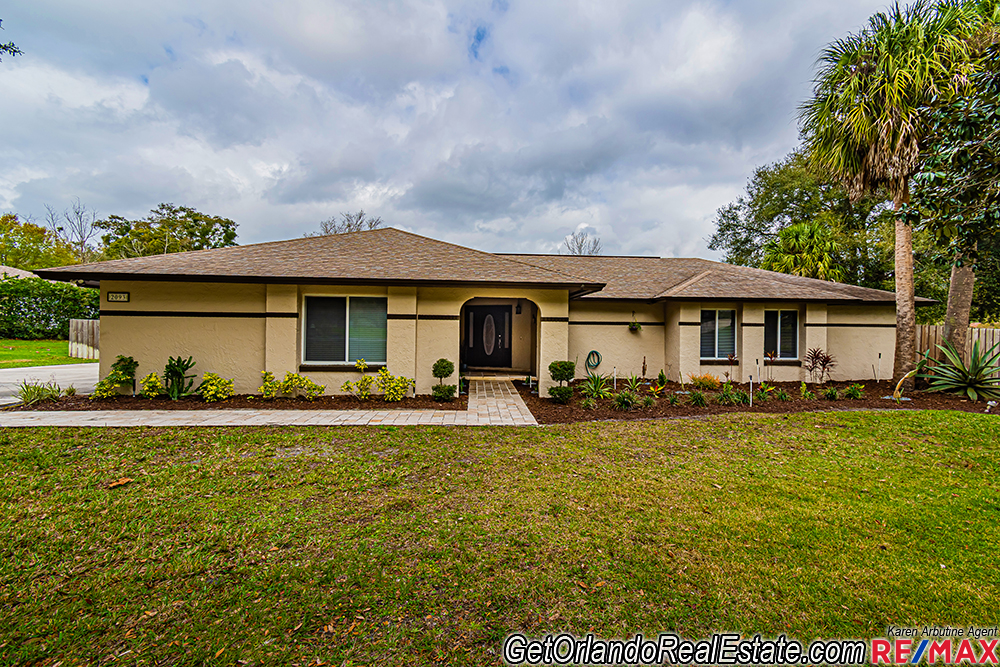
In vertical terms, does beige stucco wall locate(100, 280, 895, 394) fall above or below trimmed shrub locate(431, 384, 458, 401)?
above

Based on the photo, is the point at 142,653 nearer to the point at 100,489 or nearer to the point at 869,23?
the point at 100,489

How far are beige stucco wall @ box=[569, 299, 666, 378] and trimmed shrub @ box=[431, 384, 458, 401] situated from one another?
4331 millimetres

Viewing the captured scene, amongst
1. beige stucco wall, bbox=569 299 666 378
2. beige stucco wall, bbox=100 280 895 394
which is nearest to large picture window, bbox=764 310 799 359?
beige stucco wall, bbox=569 299 666 378

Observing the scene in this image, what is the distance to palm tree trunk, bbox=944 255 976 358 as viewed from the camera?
9469mm

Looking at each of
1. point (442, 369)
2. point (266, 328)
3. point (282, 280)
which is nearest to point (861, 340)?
point (442, 369)

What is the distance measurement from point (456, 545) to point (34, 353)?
20861 millimetres

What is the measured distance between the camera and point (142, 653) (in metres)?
1.86

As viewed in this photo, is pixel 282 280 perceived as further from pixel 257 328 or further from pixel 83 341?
pixel 83 341

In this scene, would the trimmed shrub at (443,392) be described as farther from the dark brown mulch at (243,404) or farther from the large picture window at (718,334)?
the large picture window at (718,334)

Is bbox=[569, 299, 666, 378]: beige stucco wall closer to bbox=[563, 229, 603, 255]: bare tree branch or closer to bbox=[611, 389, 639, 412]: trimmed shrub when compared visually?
bbox=[611, 389, 639, 412]: trimmed shrub

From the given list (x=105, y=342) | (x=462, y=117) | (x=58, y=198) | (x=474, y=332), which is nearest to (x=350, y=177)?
(x=462, y=117)

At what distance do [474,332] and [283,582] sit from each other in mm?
11494

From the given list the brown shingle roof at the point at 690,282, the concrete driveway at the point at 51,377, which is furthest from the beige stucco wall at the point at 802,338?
the concrete driveway at the point at 51,377

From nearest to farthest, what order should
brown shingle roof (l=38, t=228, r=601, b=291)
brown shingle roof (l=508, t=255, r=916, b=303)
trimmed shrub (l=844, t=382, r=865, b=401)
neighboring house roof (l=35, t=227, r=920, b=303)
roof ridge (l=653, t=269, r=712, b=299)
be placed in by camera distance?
1. brown shingle roof (l=38, t=228, r=601, b=291)
2. neighboring house roof (l=35, t=227, r=920, b=303)
3. trimmed shrub (l=844, t=382, r=865, b=401)
4. brown shingle roof (l=508, t=255, r=916, b=303)
5. roof ridge (l=653, t=269, r=712, b=299)
